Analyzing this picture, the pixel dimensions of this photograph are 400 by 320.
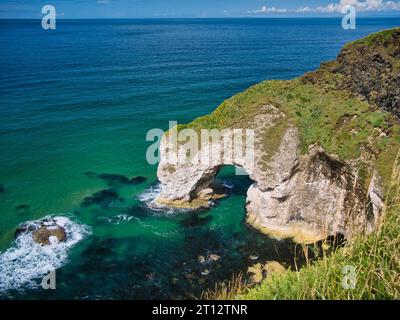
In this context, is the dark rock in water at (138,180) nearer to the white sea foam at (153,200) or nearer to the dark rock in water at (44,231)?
the white sea foam at (153,200)

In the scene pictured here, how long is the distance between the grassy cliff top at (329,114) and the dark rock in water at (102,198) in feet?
→ 34.0

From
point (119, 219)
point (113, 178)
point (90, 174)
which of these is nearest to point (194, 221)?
point (119, 219)

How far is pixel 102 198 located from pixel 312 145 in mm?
20725

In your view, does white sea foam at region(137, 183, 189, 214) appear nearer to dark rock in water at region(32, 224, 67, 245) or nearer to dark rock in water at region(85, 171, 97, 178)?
dark rock in water at region(85, 171, 97, 178)

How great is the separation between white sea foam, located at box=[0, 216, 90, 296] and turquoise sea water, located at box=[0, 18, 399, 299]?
11 cm

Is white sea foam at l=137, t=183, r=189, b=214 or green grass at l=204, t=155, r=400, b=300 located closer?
green grass at l=204, t=155, r=400, b=300

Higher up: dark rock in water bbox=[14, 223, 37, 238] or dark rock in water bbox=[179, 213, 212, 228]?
dark rock in water bbox=[179, 213, 212, 228]

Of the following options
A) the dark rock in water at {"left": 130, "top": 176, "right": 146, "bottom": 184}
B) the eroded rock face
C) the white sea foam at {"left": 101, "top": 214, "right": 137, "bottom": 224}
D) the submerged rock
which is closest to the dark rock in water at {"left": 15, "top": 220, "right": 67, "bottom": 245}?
the white sea foam at {"left": 101, "top": 214, "right": 137, "bottom": 224}

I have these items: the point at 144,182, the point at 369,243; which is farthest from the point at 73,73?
the point at 369,243

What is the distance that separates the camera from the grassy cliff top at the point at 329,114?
2802 centimetres

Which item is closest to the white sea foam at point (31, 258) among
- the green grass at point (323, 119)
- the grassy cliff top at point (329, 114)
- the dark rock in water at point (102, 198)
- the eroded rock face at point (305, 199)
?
the dark rock in water at point (102, 198)

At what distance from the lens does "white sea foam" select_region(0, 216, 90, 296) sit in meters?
28.5

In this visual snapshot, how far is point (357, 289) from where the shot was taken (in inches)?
413

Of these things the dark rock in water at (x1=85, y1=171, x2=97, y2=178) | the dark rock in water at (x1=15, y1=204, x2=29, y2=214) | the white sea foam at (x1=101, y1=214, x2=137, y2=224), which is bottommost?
the white sea foam at (x1=101, y1=214, x2=137, y2=224)
